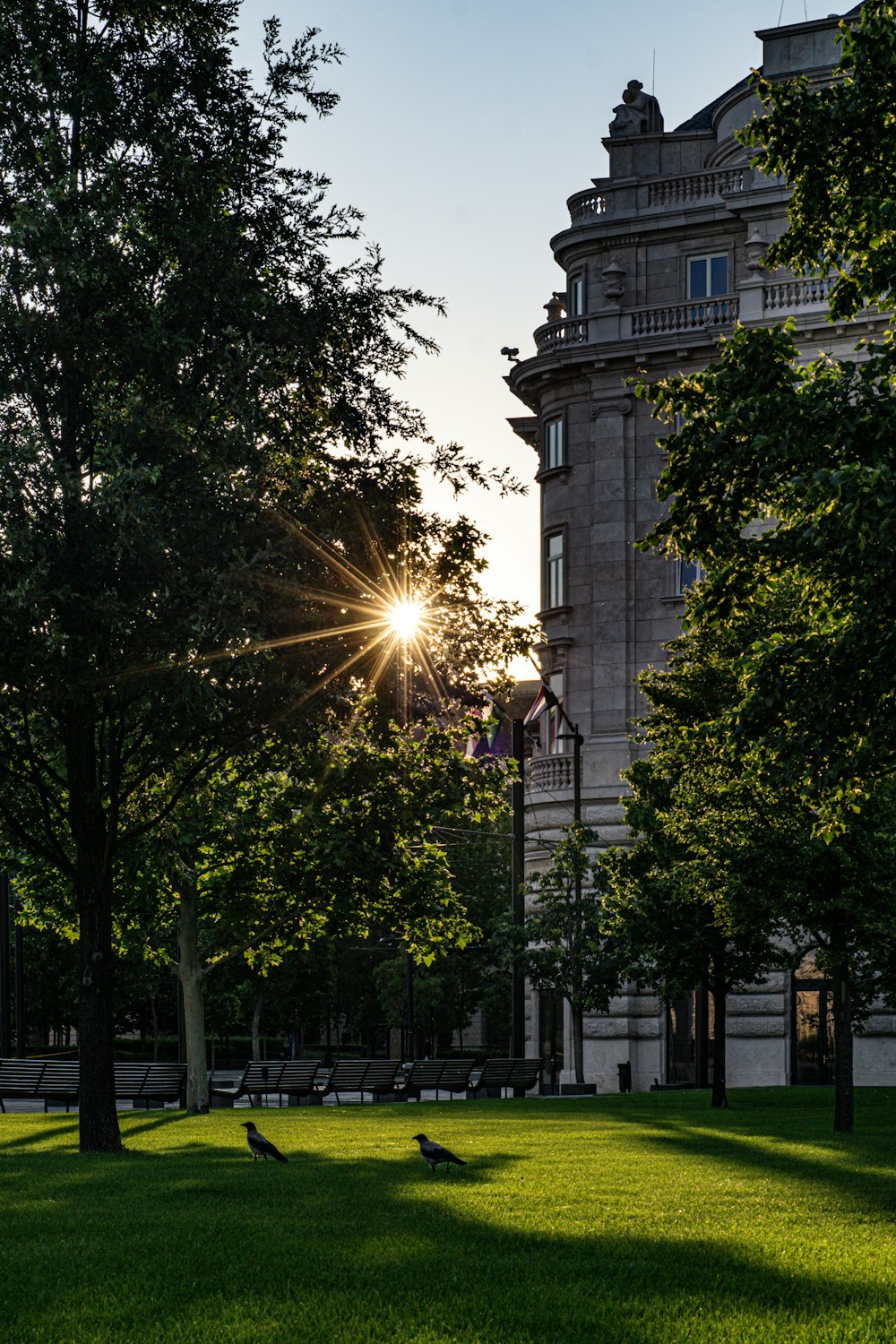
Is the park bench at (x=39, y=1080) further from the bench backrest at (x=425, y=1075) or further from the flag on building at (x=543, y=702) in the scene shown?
the flag on building at (x=543, y=702)

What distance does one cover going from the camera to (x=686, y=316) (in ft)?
159

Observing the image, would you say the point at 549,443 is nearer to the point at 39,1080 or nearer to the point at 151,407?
the point at 39,1080

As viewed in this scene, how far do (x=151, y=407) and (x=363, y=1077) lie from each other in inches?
902

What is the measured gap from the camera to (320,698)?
20391mm

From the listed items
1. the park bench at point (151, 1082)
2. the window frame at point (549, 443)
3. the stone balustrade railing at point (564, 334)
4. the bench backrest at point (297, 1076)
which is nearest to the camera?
the park bench at point (151, 1082)

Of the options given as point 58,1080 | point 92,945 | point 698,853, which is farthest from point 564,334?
point 92,945

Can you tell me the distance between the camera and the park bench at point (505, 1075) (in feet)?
132

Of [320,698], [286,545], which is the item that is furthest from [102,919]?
[286,545]

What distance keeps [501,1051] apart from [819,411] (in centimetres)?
7554

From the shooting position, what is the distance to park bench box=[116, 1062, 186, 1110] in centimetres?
3559

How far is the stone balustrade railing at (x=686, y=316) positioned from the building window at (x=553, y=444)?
3.54 metres

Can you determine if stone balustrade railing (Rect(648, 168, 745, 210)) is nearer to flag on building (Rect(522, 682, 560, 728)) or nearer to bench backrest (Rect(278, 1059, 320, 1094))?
flag on building (Rect(522, 682, 560, 728))

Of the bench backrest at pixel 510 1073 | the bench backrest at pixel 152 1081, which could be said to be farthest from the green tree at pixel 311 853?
the bench backrest at pixel 510 1073

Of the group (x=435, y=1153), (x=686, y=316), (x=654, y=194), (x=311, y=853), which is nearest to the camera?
(x=435, y=1153)
